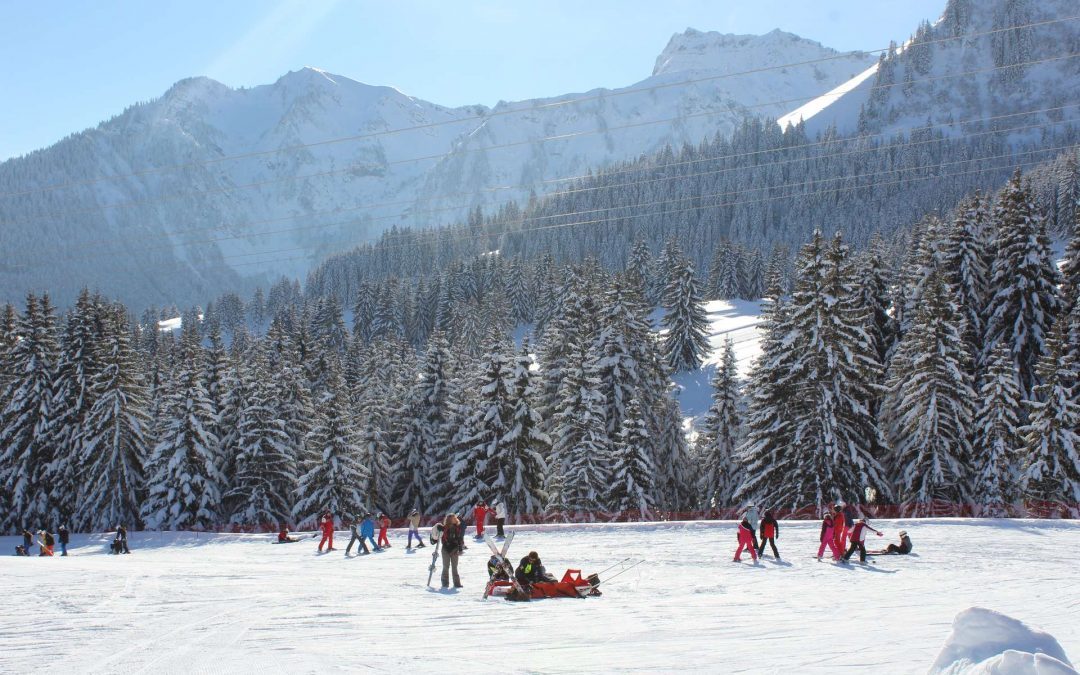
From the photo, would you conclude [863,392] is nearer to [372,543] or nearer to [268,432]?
[372,543]

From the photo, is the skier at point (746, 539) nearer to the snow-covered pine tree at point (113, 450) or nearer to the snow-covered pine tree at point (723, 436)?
the snow-covered pine tree at point (723, 436)

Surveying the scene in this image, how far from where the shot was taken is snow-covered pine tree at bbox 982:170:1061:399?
135ft

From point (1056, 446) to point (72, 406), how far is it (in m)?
51.0

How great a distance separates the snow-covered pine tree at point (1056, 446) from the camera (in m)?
31.8

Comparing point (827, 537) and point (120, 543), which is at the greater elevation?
point (827, 537)

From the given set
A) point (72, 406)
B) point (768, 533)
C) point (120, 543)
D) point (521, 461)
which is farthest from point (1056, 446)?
point (72, 406)

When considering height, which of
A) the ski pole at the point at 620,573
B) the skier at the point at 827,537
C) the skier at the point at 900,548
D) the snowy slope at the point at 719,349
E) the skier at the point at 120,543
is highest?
the snowy slope at the point at 719,349

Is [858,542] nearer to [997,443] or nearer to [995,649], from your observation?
[995,649]

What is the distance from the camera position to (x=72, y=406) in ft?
147

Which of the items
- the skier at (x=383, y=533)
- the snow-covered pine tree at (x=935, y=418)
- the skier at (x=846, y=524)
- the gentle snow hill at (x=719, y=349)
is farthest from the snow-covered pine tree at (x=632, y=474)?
the skier at (x=846, y=524)

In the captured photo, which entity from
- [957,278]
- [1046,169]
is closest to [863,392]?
[957,278]

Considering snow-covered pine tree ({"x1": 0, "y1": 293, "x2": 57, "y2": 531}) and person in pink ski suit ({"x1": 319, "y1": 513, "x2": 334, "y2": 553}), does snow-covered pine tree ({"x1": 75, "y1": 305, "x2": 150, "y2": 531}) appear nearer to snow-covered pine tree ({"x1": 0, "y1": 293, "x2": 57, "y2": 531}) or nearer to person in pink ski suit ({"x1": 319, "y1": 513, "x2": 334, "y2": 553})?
snow-covered pine tree ({"x1": 0, "y1": 293, "x2": 57, "y2": 531})

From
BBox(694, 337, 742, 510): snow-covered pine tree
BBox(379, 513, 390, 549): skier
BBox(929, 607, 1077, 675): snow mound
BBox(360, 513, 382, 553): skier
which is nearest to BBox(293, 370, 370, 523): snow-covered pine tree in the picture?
BBox(379, 513, 390, 549): skier

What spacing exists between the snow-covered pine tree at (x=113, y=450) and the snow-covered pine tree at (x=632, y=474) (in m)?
27.2
